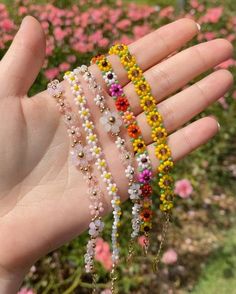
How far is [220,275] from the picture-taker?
114 inches

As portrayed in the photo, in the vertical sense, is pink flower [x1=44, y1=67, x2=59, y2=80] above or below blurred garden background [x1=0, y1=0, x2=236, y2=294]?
above

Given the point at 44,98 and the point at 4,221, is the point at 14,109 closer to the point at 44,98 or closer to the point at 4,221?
the point at 44,98

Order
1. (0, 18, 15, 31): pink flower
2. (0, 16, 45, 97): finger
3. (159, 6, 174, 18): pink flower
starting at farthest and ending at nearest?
(159, 6, 174, 18): pink flower, (0, 18, 15, 31): pink flower, (0, 16, 45, 97): finger

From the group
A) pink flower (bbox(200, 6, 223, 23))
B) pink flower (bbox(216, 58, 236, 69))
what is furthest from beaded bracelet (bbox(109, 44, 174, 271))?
pink flower (bbox(200, 6, 223, 23))

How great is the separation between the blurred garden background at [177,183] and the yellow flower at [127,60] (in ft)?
3.58

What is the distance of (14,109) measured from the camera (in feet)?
6.31

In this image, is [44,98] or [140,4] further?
[140,4]

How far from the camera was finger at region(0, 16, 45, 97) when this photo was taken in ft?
6.32

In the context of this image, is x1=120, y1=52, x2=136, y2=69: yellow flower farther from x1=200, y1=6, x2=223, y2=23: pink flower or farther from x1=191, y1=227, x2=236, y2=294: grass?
x1=200, y1=6, x2=223, y2=23: pink flower

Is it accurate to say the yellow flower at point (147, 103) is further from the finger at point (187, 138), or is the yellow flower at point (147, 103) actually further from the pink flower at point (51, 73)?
the pink flower at point (51, 73)

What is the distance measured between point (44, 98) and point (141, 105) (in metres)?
0.43

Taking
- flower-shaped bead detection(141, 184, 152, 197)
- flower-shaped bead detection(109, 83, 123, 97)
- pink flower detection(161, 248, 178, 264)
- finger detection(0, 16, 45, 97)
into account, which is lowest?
pink flower detection(161, 248, 178, 264)

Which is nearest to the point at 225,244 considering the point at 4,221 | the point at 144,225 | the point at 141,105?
the point at 144,225

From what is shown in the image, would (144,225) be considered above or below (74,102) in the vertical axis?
below
